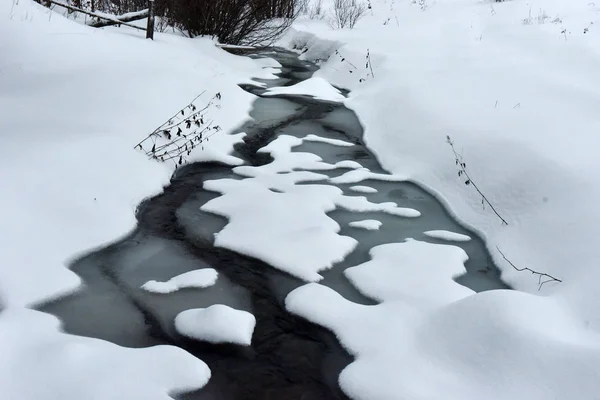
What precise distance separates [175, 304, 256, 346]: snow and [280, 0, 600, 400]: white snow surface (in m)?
0.37

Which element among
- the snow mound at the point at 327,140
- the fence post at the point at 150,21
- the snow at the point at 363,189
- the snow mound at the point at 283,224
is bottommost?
the snow mound at the point at 283,224

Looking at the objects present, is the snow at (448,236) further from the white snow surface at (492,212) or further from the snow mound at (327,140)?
the snow mound at (327,140)

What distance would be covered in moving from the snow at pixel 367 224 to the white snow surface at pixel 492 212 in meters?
0.60

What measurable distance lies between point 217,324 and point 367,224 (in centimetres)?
174

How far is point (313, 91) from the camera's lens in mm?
8523

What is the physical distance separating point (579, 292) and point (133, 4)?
10.4 m

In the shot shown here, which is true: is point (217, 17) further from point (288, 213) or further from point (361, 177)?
point (288, 213)

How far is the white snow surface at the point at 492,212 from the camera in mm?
2477

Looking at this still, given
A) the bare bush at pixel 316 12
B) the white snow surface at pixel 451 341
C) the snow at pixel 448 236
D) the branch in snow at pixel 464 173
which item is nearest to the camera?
the white snow surface at pixel 451 341

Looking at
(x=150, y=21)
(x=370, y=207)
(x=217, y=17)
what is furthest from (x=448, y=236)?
(x=217, y=17)

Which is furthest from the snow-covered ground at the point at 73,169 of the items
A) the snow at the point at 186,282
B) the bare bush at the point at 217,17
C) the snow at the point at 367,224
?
the bare bush at the point at 217,17

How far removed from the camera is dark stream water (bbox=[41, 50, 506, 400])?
2.62 metres

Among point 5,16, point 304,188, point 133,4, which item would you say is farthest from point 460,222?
point 133,4

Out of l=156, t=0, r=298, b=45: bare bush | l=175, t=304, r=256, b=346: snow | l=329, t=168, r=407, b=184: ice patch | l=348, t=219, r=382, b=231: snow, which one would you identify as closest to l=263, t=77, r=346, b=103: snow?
l=156, t=0, r=298, b=45: bare bush
